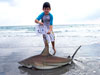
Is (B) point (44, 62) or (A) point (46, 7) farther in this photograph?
(A) point (46, 7)

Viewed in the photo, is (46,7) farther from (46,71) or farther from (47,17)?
(46,71)

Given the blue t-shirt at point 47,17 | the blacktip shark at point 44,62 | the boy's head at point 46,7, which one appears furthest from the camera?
the blue t-shirt at point 47,17

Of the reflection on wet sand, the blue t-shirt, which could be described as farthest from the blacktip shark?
the blue t-shirt

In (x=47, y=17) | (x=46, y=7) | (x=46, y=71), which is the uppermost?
(x=46, y=7)

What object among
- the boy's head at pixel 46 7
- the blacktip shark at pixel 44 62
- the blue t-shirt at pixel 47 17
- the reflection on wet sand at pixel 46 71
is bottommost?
the reflection on wet sand at pixel 46 71

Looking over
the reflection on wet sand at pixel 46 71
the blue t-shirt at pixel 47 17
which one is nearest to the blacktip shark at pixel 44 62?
the reflection on wet sand at pixel 46 71

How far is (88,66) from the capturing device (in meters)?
4.16

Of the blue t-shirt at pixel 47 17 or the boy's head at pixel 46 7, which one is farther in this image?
the blue t-shirt at pixel 47 17

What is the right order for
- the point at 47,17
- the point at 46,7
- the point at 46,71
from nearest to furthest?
the point at 46,71 → the point at 46,7 → the point at 47,17

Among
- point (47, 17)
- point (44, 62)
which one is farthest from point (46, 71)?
point (47, 17)

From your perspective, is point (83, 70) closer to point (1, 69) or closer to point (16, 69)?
point (16, 69)

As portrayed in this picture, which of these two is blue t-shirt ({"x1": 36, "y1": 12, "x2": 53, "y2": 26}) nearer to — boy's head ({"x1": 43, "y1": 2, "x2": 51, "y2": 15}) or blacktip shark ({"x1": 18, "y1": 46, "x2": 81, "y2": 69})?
boy's head ({"x1": 43, "y1": 2, "x2": 51, "y2": 15})

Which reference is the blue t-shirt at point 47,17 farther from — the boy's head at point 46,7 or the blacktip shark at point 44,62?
the blacktip shark at point 44,62

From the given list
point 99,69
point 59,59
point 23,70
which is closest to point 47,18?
point 59,59
